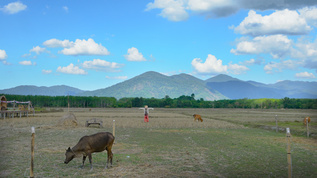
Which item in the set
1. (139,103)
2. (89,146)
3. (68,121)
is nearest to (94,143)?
(89,146)

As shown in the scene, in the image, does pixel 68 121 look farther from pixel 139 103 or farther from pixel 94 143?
pixel 139 103

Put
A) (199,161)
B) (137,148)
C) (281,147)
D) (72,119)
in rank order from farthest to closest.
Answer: (72,119) → (281,147) → (137,148) → (199,161)

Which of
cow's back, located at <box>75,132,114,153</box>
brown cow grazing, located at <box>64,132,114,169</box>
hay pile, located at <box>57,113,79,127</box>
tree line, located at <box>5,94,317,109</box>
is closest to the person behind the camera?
brown cow grazing, located at <box>64,132,114,169</box>

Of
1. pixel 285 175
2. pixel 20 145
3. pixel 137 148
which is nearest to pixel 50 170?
pixel 137 148

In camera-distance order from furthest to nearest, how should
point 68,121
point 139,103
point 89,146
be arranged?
point 139,103
point 68,121
point 89,146

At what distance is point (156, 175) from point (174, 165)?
196 centimetres

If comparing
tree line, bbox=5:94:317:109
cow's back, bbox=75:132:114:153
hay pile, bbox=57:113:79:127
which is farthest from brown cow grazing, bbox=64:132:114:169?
→ tree line, bbox=5:94:317:109

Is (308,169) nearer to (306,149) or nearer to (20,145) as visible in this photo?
(306,149)

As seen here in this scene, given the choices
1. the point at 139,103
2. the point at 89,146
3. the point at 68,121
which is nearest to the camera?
the point at 89,146

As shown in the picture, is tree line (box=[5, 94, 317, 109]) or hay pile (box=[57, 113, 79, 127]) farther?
tree line (box=[5, 94, 317, 109])

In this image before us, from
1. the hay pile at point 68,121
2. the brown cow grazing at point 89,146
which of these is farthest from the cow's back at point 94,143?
the hay pile at point 68,121

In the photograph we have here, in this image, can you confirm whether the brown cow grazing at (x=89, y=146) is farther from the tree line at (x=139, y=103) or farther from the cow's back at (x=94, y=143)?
the tree line at (x=139, y=103)

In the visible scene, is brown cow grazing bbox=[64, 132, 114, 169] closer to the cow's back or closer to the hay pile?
the cow's back

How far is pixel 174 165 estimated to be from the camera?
12.3 m
